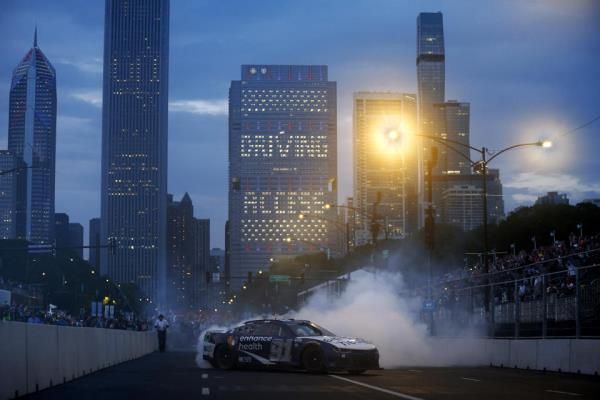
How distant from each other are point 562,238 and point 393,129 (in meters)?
74.8

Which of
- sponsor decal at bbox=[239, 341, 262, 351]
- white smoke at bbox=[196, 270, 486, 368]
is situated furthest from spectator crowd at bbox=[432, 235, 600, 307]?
sponsor decal at bbox=[239, 341, 262, 351]

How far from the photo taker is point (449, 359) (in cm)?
3553

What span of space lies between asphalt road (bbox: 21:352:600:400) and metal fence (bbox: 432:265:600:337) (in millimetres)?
1762

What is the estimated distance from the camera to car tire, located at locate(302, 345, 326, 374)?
25.3 metres

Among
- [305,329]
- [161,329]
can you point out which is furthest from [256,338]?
[161,329]

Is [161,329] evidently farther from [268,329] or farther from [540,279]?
[540,279]

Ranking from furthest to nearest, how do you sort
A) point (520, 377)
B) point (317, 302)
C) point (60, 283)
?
point (60, 283), point (317, 302), point (520, 377)

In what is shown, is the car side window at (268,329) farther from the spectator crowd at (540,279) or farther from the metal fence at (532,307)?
the metal fence at (532,307)

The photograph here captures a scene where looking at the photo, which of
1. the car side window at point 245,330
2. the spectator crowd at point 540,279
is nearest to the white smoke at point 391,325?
the spectator crowd at point 540,279

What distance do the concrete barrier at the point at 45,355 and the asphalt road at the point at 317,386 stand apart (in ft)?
0.98

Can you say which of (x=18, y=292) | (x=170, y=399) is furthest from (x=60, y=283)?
(x=170, y=399)

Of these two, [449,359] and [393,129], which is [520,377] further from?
[393,129]

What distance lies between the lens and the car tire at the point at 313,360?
83.1ft

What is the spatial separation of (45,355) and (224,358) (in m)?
8.93
